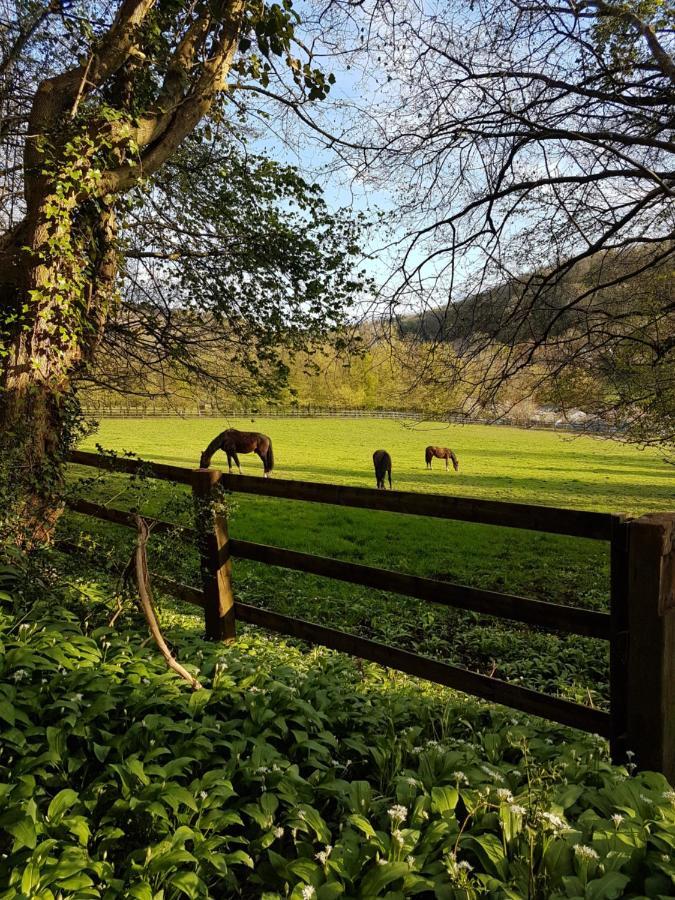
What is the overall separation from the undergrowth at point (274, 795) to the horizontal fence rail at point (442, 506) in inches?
43.5

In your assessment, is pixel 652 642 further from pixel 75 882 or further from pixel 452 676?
pixel 75 882

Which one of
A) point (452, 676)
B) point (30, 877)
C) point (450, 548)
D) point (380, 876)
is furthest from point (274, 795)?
point (450, 548)

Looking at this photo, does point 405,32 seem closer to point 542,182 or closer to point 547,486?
point 542,182

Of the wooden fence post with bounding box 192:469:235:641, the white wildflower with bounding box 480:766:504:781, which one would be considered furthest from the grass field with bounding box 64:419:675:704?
the white wildflower with bounding box 480:766:504:781

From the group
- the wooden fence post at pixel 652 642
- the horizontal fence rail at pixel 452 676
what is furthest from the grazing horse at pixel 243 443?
the wooden fence post at pixel 652 642

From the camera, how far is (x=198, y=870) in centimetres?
183

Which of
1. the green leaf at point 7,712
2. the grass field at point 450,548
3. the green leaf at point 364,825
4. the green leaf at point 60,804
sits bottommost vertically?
the grass field at point 450,548

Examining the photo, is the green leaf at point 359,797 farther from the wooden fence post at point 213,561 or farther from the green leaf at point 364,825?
the wooden fence post at point 213,561

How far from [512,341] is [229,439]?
579 inches

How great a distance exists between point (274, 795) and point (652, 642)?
184 cm

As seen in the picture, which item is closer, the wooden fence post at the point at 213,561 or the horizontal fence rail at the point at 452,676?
the horizontal fence rail at the point at 452,676

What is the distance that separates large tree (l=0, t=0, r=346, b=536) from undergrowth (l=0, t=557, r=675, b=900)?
275 cm

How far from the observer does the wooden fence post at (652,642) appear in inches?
102

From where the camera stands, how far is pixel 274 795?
2.15 metres
